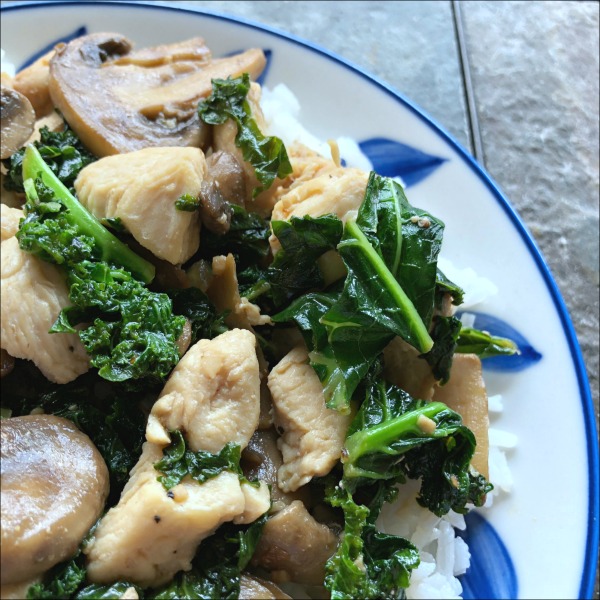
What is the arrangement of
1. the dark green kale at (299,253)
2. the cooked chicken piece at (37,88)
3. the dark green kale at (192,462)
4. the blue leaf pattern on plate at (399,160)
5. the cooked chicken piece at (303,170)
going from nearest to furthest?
the dark green kale at (192,462), the dark green kale at (299,253), the cooked chicken piece at (303,170), the cooked chicken piece at (37,88), the blue leaf pattern on plate at (399,160)

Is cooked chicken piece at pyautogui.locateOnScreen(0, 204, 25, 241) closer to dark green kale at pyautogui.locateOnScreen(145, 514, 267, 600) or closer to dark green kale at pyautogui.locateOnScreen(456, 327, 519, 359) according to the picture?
dark green kale at pyautogui.locateOnScreen(145, 514, 267, 600)

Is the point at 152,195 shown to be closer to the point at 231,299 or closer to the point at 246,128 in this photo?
the point at 231,299

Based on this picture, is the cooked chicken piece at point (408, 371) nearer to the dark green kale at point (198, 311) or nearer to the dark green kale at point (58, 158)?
the dark green kale at point (198, 311)

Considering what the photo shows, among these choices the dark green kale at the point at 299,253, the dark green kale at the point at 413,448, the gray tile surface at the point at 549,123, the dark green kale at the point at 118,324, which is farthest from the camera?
the gray tile surface at the point at 549,123

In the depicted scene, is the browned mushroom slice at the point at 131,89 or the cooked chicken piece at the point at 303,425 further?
the browned mushroom slice at the point at 131,89

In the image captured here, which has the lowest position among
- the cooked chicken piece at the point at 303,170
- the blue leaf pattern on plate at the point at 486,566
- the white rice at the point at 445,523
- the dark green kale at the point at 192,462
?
the blue leaf pattern on plate at the point at 486,566

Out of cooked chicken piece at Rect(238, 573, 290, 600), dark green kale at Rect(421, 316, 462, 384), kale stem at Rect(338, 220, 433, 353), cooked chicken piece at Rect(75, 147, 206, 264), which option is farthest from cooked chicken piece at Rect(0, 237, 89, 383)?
dark green kale at Rect(421, 316, 462, 384)

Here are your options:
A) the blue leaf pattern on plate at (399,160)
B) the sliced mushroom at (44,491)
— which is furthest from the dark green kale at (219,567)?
the blue leaf pattern on plate at (399,160)
